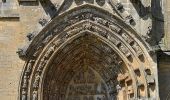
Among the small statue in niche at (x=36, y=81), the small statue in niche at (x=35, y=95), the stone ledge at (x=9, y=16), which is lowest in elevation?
the small statue in niche at (x=35, y=95)

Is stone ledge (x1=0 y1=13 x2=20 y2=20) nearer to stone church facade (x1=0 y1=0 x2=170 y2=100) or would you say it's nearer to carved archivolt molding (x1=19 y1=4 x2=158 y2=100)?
stone church facade (x1=0 y1=0 x2=170 y2=100)

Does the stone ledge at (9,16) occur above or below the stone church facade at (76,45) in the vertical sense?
above

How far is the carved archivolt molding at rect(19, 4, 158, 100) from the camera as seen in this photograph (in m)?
13.1

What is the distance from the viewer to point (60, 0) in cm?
1348

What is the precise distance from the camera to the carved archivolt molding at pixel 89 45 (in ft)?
42.9

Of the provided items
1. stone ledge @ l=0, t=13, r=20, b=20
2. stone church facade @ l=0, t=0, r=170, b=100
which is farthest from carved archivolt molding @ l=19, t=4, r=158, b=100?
stone ledge @ l=0, t=13, r=20, b=20

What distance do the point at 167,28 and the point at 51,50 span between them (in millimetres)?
3527

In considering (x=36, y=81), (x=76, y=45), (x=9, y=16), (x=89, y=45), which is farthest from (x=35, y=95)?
(x=9, y=16)

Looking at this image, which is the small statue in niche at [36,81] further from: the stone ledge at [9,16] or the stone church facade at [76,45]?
the stone ledge at [9,16]

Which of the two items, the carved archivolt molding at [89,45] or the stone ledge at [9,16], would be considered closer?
the carved archivolt molding at [89,45]

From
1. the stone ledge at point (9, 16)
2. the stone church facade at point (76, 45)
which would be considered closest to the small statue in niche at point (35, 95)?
the stone church facade at point (76, 45)

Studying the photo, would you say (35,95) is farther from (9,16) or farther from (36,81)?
(9,16)

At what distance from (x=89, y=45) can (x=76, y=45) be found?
15.1 inches

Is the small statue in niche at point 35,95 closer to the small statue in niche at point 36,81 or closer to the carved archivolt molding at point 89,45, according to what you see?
the carved archivolt molding at point 89,45
